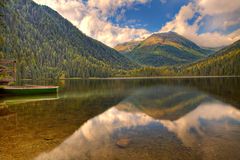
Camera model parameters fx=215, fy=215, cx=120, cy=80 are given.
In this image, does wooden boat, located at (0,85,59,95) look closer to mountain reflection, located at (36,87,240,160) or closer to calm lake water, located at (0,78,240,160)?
calm lake water, located at (0,78,240,160)

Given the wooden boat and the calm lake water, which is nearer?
the calm lake water

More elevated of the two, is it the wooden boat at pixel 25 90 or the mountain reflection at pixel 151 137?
the mountain reflection at pixel 151 137

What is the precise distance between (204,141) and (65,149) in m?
11.3

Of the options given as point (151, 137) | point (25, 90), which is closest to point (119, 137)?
point (151, 137)

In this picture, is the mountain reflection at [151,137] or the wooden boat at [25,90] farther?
the wooden boat at [25,90]

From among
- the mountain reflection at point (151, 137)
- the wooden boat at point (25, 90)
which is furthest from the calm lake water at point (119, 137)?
the wooden boat at point (25, 90)

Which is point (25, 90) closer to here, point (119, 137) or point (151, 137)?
point (119, 137)

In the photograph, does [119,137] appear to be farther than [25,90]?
No

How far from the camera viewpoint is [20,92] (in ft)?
195

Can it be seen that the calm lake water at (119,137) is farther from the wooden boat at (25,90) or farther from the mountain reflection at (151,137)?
the wooden boat at (25,90)

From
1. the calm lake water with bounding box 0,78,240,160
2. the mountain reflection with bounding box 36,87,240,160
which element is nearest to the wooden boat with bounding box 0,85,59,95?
the calm lake water with bounding box 0,78,240,160

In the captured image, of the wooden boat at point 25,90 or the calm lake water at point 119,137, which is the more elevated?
the calm lake water at point 119,137

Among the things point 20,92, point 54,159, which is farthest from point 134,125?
point 20,92

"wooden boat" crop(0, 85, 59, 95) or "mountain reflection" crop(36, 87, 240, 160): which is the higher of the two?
"mountain reflection" crop(36, 87, 240, 160)
